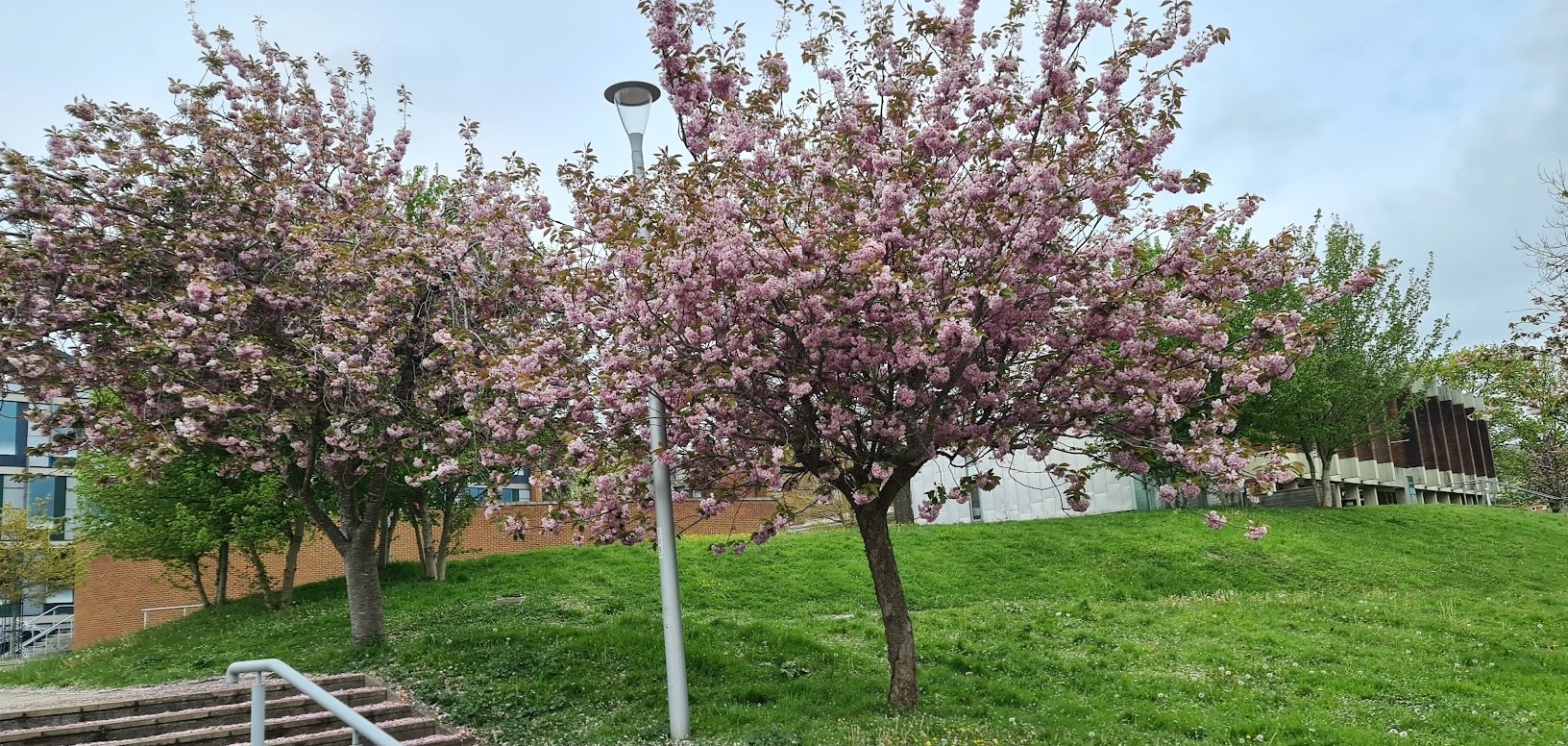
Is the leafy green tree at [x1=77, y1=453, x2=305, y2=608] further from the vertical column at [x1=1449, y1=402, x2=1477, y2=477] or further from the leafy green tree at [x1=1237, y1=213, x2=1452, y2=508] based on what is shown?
the vertical column at [x1=1449, y1=402, x2=1477, y2=477]

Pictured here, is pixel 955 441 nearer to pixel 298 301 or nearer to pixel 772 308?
pixel 772 308

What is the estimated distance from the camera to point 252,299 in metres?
11.1

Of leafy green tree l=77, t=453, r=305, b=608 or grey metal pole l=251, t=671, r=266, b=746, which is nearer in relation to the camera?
grey metal pole l=251, t=671, r=266, b=746

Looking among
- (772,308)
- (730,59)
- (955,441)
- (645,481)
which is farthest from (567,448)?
(730,59)

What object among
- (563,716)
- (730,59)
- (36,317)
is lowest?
(563,716)

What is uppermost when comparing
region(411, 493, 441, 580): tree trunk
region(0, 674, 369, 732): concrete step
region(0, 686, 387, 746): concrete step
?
region(411, 493, 441, 580): tree trunk

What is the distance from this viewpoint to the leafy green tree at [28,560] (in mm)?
30422

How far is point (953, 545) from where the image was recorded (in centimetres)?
2116

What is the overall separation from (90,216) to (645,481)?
7.18 m

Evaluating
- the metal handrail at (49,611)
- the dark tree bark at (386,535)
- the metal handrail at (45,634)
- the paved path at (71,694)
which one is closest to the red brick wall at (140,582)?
the metal handrail at (45,634)

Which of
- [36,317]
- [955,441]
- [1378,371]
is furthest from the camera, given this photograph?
[1378,371]

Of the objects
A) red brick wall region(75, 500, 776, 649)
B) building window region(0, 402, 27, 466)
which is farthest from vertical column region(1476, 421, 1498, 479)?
building window region(0, 402, 27, 466)

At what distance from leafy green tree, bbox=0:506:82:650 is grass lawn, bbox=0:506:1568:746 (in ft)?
44.2

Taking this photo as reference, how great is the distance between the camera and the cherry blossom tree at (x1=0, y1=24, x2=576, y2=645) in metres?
10.8
